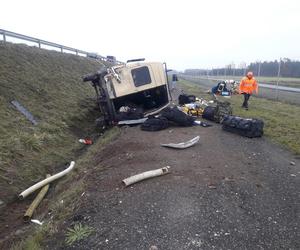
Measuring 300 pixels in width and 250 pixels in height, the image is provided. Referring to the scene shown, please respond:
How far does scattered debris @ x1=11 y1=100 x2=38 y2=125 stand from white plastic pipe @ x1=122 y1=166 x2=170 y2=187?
507 centimetres

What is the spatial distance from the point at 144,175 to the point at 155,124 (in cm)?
424

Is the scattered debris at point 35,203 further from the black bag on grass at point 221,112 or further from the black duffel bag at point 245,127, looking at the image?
the black bag on grass at point 221,112

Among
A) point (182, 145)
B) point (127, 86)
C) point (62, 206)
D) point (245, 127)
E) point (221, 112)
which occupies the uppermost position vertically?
point (127, 86)

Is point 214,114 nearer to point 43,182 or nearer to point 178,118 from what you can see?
point 178,118

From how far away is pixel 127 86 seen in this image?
1055 cm

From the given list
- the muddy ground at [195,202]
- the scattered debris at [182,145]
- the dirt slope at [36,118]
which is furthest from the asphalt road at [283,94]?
the muddy ground at [195,202]

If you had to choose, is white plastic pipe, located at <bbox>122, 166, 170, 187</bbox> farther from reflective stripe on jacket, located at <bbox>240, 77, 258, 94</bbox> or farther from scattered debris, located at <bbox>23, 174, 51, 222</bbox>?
reflective stripe on jacket, located at <bbox>240, 77, 258, 94</bbox>

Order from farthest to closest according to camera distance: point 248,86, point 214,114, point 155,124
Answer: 1. point 248,86
2. point 214,114
3. point 155,124

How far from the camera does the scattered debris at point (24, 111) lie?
9254 mm

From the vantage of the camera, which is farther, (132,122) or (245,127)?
(132,122)

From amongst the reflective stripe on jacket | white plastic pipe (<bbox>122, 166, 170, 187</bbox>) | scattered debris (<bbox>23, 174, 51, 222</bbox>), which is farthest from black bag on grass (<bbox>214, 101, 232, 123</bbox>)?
scattered debris (<bbox>23, 174, 51, 222</bbox>)

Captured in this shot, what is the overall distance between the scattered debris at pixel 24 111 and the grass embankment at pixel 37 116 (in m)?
0.17

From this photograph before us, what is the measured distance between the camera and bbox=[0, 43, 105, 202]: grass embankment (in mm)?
6837

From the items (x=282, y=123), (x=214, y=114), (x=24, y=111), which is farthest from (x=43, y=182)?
(x=282, y=123)
